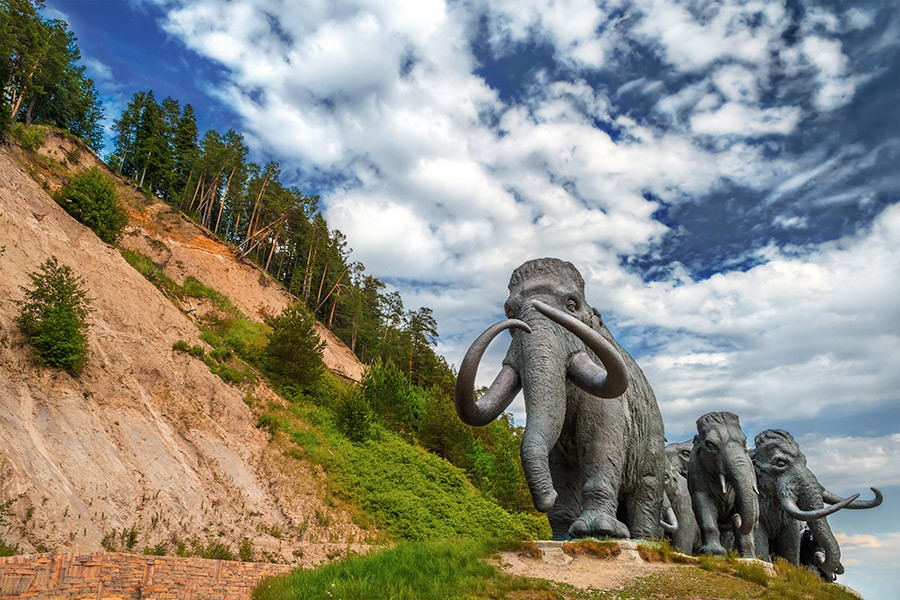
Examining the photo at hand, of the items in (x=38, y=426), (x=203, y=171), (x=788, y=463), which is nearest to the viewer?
(x=788, y=463)

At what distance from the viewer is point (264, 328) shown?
36.4 m

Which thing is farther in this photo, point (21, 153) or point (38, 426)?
point (21, 153)

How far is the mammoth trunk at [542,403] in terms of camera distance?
16.7ft

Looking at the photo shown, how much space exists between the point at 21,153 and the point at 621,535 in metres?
35.0

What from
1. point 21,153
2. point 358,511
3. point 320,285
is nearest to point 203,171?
point 320,285

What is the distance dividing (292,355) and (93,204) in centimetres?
1099

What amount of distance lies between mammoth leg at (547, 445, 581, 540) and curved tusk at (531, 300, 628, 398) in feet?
3.34

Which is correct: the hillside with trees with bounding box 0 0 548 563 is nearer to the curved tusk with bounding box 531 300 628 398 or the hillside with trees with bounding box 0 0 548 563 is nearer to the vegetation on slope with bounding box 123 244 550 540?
the vegetation on slope with bounding box 123 244 550 540

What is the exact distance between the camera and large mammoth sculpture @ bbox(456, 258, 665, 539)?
546 cm

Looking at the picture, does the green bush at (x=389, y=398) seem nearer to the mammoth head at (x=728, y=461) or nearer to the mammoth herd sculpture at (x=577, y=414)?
the mammoth head at (x=728, y=461)

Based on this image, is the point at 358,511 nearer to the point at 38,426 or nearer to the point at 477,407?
the point at 38,426

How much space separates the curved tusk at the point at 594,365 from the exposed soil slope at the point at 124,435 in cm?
1153

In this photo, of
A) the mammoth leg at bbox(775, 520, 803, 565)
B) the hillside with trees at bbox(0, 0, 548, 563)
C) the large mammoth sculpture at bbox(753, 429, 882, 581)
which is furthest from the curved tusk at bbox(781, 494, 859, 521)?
the hillside with trees at bbox(0, 0, 548, 563)

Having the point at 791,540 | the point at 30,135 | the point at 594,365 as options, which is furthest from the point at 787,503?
the point at 30,135
